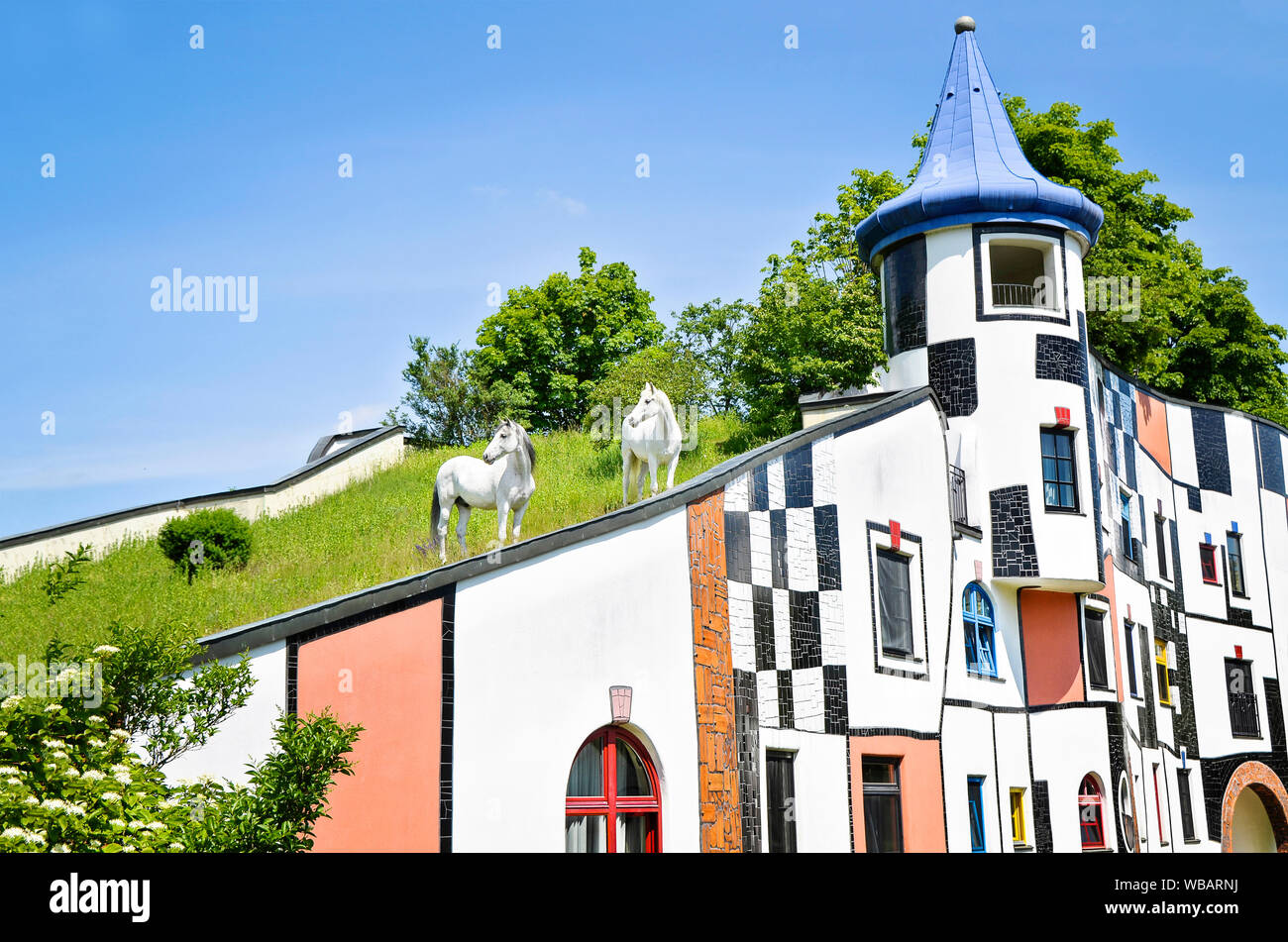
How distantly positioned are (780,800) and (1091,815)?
7725 mm

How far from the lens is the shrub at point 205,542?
769 inches

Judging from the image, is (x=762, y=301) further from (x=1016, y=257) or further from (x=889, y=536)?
(x=889, y=536)

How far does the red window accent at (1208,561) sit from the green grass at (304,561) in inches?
383

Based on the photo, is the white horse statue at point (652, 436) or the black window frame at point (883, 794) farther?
the white horse statue at point (652, 436)

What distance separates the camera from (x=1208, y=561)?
26.1 meters

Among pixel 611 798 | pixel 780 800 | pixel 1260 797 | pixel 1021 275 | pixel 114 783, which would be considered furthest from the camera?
pixel 1260 797

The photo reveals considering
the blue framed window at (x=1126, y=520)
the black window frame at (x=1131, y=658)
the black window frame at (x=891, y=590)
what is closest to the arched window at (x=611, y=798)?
the black window frame at (x=891, y=590)

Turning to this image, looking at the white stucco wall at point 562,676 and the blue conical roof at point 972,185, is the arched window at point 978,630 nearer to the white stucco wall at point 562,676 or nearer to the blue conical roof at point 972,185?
the blue conical roof at point 972,185

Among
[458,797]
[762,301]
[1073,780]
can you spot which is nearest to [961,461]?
[1073,780]

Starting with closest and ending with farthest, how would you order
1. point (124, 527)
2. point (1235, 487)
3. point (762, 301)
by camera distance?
point (124, 527), point (762, 301), point (1235, 487)

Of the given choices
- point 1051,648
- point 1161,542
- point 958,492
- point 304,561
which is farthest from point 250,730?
point 1161,542

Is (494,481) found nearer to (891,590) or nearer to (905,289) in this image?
(891,590)

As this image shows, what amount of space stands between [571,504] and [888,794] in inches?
258

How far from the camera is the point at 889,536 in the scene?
15680mm
